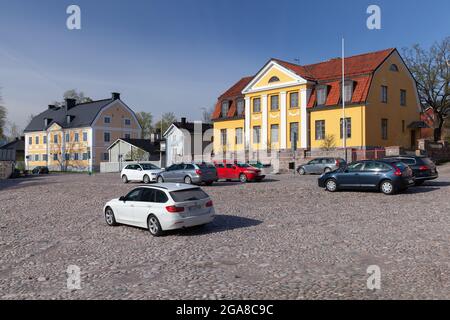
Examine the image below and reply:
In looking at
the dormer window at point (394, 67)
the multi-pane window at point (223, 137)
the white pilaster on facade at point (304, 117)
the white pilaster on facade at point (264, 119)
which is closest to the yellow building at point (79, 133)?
the multi-pane window at point (223, 137)

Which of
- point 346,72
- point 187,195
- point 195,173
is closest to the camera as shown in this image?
point 187,195

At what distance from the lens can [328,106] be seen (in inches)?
1597

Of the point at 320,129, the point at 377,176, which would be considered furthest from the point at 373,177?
the point at 320,129

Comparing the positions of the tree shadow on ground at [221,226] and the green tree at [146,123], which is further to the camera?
the green tree at [146,123]

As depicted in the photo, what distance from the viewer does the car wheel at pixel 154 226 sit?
10.9 m

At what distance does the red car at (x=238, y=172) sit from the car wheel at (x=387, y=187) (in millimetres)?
10185

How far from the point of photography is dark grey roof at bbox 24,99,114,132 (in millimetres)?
71125

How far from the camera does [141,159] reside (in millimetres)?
61562

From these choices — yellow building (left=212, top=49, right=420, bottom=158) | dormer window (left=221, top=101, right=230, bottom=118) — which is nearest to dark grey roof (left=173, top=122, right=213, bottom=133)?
dormer window (left=221, top=101, right=230, bottom=118)

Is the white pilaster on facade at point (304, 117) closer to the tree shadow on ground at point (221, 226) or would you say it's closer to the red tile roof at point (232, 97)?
the red tile roof at point (232, 97)

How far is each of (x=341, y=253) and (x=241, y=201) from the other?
9.05m

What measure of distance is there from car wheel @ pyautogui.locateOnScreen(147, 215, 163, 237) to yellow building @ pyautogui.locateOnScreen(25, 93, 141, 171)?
60.7 metres

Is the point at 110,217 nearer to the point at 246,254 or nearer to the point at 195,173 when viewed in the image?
the point at 246,254

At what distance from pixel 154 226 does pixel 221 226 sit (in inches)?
81.9
